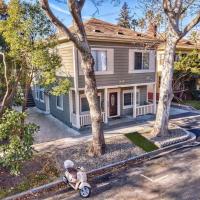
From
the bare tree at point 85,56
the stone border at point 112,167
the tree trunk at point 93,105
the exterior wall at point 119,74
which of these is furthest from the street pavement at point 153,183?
the exterior wall at point 119,74

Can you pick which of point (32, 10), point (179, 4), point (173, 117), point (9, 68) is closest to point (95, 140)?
point (9, 68)

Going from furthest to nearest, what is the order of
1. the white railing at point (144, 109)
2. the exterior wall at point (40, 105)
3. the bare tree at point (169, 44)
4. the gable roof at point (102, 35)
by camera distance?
the exterior wall at point (40, 105) < the white railing at point (144, 109) < the gable roof at point (102, 35) < the bare tree at point (169, 44)

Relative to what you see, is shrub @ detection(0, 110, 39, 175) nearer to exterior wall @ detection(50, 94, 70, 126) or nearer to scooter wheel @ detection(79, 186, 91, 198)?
scooter wheel @ detection(79, 186, 91, 198)

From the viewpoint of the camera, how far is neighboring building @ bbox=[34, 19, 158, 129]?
15.1m

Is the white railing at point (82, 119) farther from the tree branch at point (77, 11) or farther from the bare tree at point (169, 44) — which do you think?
the tree branch at point (77, 11)

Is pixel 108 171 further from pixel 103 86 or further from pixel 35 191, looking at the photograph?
pixel 103 86

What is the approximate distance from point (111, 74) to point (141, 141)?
5.57m

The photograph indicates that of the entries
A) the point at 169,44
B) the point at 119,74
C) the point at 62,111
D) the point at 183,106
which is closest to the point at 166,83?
the point at 169,44

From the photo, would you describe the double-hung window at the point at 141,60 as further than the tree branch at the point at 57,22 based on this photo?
Yes

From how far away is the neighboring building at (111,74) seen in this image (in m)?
15.1

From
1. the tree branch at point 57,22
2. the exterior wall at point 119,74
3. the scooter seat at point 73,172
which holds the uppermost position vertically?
the tree branch at point 57,22

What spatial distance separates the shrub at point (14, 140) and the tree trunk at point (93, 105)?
3.19 metres

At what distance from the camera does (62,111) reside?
57.8 feet

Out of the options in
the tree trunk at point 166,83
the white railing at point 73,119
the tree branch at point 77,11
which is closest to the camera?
the tree branch at point 77,11
